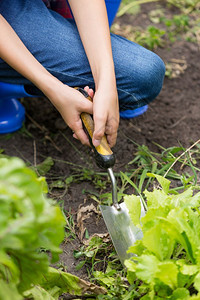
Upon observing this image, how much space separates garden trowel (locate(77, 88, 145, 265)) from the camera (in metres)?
1.35

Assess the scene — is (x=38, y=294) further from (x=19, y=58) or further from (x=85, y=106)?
(x=19, y=58)

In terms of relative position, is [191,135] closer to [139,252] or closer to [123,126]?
[123,126]

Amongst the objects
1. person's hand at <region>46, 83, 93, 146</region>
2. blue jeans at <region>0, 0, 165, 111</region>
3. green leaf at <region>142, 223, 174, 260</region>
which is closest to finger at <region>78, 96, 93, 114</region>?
person's hand at <region>46, 83, 93, 146</region>

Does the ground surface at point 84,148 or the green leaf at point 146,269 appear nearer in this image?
the green leaf at point 146,269

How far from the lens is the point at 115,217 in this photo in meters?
1.42

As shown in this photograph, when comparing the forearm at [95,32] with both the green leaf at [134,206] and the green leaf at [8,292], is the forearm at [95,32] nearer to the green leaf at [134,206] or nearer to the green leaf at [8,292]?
the green leaf at [134,206]

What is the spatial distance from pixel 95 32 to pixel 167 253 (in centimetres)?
94

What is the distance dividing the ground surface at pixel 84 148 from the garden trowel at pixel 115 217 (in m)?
0.17

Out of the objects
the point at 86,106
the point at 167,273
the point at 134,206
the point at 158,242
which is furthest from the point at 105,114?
the point at 167,273

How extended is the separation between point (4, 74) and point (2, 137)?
39 centimetres

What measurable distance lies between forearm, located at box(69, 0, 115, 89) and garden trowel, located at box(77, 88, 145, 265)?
257 millimetres

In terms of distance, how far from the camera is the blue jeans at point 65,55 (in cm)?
167

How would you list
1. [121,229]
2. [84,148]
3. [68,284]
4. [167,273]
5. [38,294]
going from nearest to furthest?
[167,273] → [38,294] → [68,284] → [121,229] → [84,148]

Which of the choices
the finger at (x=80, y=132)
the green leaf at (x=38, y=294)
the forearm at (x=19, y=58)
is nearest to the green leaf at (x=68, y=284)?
the green leaf at (x=38, y=294)
